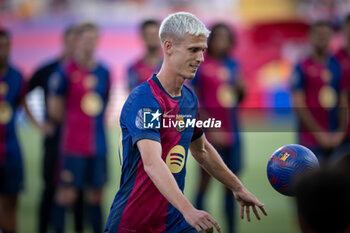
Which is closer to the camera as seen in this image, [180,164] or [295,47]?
[180,164]

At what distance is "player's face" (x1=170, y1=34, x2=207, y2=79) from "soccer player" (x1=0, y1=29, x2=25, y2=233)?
361cm

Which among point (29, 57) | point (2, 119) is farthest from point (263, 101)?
point (2, 119)

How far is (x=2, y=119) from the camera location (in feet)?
22.2

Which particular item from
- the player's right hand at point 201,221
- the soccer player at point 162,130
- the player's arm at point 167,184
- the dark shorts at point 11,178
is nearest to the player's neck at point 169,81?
the soccer player at point 162,130

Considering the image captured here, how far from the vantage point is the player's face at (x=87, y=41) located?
7102mm

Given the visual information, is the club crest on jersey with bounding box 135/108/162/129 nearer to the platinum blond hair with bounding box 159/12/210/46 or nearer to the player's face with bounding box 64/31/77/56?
the platinum blond hair with bounding box 159/12/210/46

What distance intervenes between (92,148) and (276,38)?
17005 millimetres

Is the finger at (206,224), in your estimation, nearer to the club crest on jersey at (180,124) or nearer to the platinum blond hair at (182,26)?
the club crest on jersey at (180,124)

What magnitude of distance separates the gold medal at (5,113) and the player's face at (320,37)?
3688 mm

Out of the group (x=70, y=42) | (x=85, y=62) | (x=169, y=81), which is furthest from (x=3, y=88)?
(x=169, y=81)

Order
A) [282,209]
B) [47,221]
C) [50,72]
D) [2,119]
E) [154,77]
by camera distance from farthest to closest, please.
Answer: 1. [282,209]
2. [50,72]
3. [47,221]
4. [2,119]
5. [154,77]

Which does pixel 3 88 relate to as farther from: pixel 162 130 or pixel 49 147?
pixel 162 130

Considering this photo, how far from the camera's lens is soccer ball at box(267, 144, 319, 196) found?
12.2ft

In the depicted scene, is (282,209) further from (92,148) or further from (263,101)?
(263,101)
